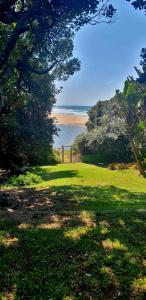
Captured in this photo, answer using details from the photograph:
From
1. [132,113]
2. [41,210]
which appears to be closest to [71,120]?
[132,113]

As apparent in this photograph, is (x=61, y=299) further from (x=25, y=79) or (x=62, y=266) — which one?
(x=25, y=79)

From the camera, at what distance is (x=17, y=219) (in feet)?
30.3

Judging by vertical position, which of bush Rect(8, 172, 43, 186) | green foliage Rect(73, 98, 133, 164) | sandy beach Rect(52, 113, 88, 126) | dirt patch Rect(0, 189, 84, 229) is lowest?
bush Rect(8, 172, 43, 186)

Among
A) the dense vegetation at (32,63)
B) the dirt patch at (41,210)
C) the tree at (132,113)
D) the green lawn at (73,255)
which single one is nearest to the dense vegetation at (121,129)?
the tree at (132,113)

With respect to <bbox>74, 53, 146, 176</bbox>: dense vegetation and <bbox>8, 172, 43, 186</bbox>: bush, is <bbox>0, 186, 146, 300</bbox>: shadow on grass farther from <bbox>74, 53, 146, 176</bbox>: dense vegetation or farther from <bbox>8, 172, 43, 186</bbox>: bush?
<bbox>74, 53, 146, 176</bbox>: dense vegetation

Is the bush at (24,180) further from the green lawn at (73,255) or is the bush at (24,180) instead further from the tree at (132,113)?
the green lawn at (73,255)

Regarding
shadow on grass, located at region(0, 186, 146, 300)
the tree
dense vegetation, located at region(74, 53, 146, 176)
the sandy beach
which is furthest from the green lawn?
the sandy beach

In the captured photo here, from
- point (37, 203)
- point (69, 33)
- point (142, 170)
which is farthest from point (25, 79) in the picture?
point (142, 170)

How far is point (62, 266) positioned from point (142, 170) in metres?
26.5

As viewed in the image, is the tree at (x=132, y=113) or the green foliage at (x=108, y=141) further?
the green foliage at (x=108, y=141)

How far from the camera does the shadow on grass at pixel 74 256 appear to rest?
6.00 metres

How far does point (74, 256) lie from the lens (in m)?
7.09

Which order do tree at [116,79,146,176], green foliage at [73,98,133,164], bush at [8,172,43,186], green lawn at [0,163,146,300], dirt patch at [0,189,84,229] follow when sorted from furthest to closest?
1. green foliage at [73,98,133,164]
2. tree at [116,79,146,176]
3. bush at [8,172,43,186]
4. dirt patch at [0,189,84,229]
5. green lawn at [0,163,146,300]

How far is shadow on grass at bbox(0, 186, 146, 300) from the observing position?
600cm
